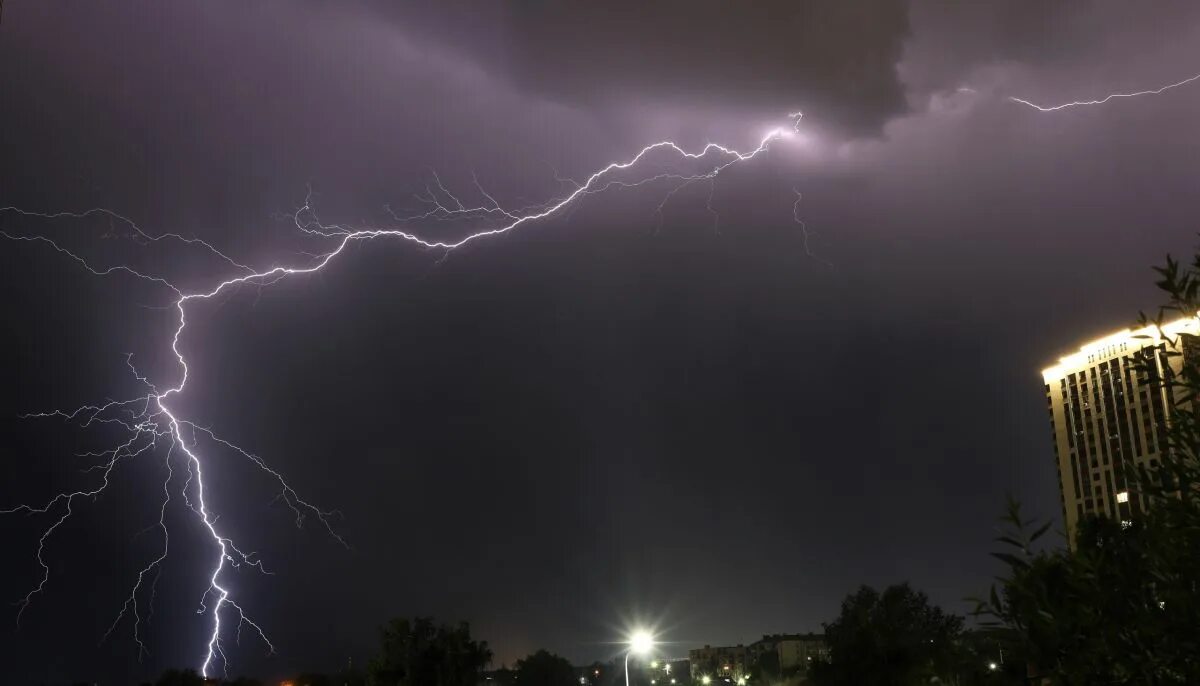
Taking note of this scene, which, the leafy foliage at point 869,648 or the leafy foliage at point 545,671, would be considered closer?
the leafy foliage at point 869,648

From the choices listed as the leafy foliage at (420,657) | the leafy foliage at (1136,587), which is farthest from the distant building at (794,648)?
the leafy foliage at (1136,587)

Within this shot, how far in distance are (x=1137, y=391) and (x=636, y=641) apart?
54986 millimetres

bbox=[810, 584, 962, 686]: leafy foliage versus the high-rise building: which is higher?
the high-rise building

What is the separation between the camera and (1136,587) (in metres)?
4.48

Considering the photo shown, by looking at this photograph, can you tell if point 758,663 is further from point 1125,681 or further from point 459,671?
point 1125,681

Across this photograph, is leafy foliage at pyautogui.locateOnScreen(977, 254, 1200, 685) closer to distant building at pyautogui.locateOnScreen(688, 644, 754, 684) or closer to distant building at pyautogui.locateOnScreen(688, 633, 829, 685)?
distant building at pyautogui.locateOnScreen(688, 633, 829, 685)

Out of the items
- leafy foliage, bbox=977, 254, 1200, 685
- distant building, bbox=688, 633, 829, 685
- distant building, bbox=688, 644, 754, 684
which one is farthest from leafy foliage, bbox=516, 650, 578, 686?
leafy foliage, bbox=977, 254, 1200, 685

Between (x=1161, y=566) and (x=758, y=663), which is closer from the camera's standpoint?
(x=1161, y=566)

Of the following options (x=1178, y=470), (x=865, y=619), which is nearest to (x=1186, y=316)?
(x=1178, y=470)

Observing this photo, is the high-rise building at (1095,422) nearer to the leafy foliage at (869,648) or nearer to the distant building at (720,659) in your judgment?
the leafy foliage at (869,648)

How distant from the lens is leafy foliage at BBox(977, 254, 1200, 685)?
13.5 feet

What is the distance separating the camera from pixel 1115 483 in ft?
229

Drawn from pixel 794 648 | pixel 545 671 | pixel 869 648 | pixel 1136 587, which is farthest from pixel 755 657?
pixel 1136 587

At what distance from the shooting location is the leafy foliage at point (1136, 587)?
412cm
